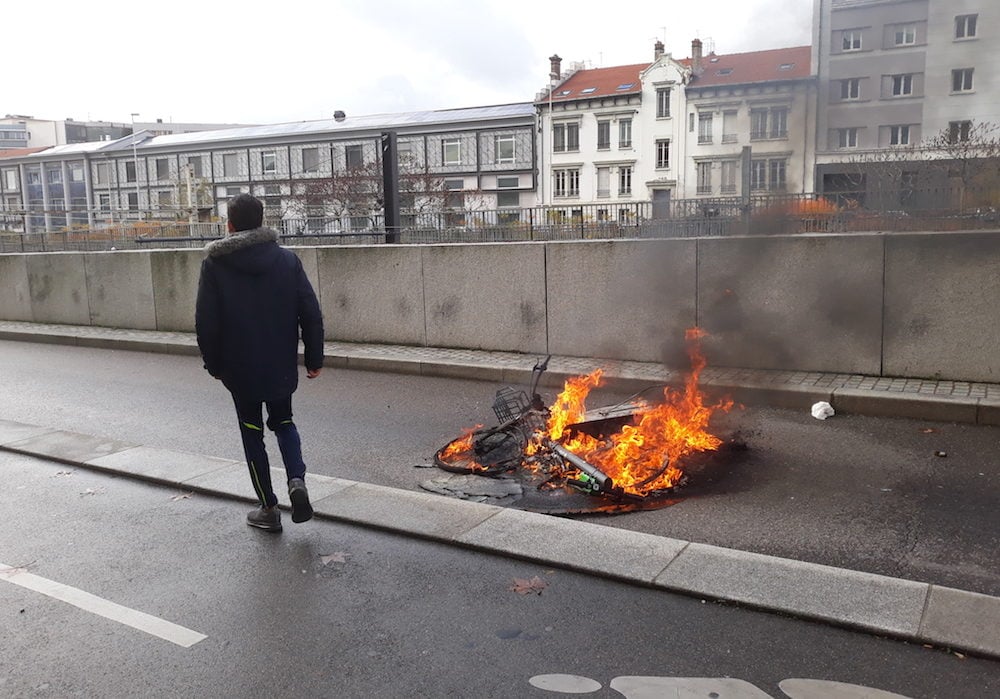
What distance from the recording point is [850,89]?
540cm

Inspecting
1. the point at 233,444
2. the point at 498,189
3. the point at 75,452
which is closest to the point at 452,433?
the point at 233,444

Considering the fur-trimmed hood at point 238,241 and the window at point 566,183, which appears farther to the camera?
the window at point 566,183

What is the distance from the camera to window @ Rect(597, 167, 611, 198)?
8.77 meters

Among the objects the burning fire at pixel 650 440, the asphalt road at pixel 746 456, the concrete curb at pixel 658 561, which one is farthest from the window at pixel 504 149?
the concrete curb at pixel 658 561

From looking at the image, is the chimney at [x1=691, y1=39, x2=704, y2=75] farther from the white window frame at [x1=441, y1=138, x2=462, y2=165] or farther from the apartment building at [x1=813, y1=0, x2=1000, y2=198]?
the white window frame at [x1=441, y1=138, x2=462, y2=165]

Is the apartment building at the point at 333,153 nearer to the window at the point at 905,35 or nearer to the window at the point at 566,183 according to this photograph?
the window at the point at 566,183

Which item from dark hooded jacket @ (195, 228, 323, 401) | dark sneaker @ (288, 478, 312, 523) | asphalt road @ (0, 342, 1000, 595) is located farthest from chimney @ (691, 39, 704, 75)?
dark sneaker @ (288, 478, 312, 523)

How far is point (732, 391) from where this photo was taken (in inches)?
291

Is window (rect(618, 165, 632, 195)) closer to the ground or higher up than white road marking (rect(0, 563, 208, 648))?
higher up

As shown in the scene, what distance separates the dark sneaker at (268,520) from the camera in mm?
4828

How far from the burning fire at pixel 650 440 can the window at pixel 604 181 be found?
2.93 metres

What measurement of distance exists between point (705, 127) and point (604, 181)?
10.6 ft

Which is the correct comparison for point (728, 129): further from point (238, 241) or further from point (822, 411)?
point (238, 241)

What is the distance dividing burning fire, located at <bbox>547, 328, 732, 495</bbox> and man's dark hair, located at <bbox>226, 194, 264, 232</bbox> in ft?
8.54
